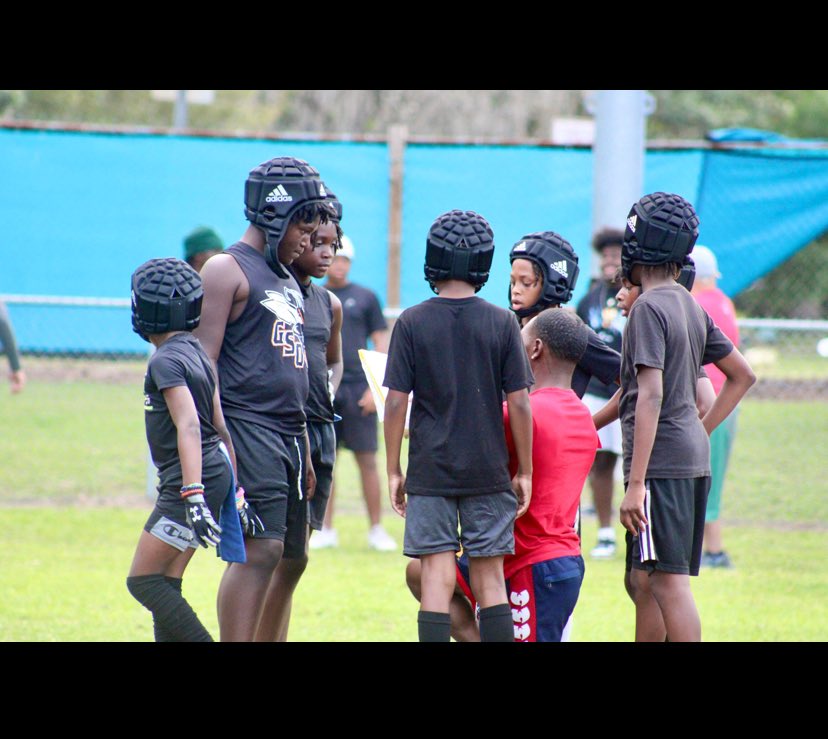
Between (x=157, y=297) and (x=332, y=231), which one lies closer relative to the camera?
(x=157, y=297)

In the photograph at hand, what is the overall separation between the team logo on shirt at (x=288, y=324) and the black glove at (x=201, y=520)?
2.45 feet

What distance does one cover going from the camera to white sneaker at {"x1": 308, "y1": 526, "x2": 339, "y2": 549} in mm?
8523

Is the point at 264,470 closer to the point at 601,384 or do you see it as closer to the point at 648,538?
the point at 648,538

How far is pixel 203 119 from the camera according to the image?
1307 inches

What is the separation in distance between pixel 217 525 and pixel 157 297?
90 centimetres

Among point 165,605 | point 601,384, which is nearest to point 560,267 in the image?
point 165,605

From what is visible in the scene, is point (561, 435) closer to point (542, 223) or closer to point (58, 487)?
point (58, 487)

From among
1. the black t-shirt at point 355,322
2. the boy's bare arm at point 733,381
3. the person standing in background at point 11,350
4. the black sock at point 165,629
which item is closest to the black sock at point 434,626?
the black sock at point 165,629

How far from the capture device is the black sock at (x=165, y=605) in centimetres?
429

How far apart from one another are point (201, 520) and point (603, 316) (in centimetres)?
485

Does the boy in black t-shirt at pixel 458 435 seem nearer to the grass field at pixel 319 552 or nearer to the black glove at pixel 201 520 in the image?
the black glove at pixel 201 520

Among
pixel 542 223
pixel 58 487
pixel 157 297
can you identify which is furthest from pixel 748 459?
pixel 157 297

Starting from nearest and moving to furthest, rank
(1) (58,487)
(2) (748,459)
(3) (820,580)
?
(3) (820,580) < (1) (58,487) < (2) (748,459)

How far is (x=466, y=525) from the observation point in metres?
4.33
